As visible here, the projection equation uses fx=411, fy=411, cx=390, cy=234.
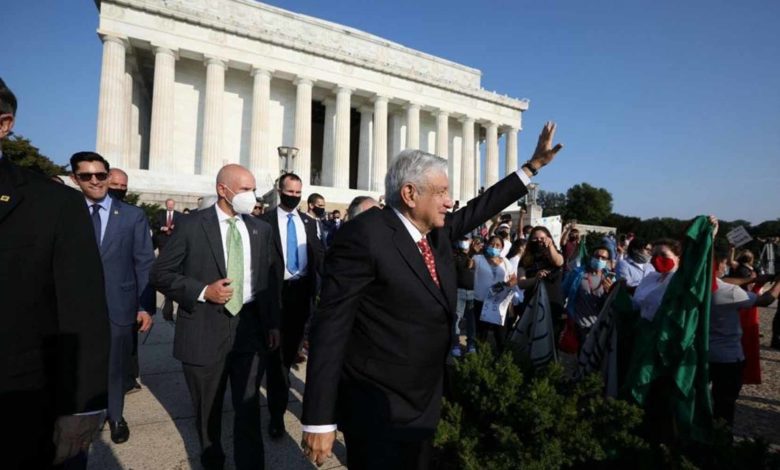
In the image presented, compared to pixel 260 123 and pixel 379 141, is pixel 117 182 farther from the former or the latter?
pixel 379 141

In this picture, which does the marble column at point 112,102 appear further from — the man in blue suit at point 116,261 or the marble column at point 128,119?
the man in blue suit at point 116,261

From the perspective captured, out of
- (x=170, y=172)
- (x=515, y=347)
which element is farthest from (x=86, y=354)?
(x=170, y=172)

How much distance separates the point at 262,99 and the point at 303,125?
11.4ft

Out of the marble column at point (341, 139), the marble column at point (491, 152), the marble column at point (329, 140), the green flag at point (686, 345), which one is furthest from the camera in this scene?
the marble column at point (491, 152)

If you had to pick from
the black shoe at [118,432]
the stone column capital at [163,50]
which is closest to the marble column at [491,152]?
the stone column capital at [163,50]

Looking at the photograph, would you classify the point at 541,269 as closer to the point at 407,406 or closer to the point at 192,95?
the point at 407,406

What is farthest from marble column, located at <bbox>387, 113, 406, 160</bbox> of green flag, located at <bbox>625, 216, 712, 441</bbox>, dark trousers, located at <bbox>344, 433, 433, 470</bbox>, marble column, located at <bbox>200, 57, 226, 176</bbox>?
dark trousers, located at <bbox>344, 433, 433, 470</bbox>

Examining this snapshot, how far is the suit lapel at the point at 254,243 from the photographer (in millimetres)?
3408

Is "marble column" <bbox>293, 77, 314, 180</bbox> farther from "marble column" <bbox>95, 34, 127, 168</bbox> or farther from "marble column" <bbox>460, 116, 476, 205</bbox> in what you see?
"marble column" <bbox>460, 116, 476, 205</bbox>

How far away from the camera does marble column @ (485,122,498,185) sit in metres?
40.7

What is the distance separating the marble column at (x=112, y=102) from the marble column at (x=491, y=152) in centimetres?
3044

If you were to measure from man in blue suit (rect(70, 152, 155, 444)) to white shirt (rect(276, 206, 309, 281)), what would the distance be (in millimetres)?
1314

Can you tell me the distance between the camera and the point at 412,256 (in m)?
1.98

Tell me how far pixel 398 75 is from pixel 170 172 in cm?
1936
